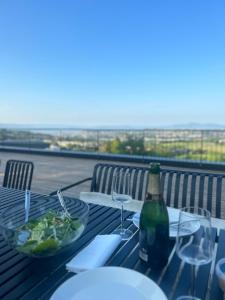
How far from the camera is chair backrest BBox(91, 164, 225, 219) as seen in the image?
2180 millimetres

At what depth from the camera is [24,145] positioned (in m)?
9.66

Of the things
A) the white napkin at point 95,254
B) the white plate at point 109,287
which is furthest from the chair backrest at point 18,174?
the white plate at point 109,287

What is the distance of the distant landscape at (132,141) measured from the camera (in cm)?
670

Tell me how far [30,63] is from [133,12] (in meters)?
4.91

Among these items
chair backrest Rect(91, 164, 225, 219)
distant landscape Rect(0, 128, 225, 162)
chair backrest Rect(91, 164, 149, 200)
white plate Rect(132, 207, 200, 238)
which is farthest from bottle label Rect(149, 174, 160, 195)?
distant landscape Rect(0, 128, 225, 162)

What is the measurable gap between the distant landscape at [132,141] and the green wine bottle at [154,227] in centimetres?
540

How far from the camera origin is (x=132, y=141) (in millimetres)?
7641

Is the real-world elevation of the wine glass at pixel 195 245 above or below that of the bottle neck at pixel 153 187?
below

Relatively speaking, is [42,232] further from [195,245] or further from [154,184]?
[195,245]

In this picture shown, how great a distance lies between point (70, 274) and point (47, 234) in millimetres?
200

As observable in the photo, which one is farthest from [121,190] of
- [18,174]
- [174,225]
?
[18,174]

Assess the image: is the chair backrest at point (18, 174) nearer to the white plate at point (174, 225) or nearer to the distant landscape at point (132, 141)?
the white plate at point (174, 225)

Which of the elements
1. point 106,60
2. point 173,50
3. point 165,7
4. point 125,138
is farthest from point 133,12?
point 125,138

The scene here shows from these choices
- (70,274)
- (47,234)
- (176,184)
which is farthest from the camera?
(176,184)
